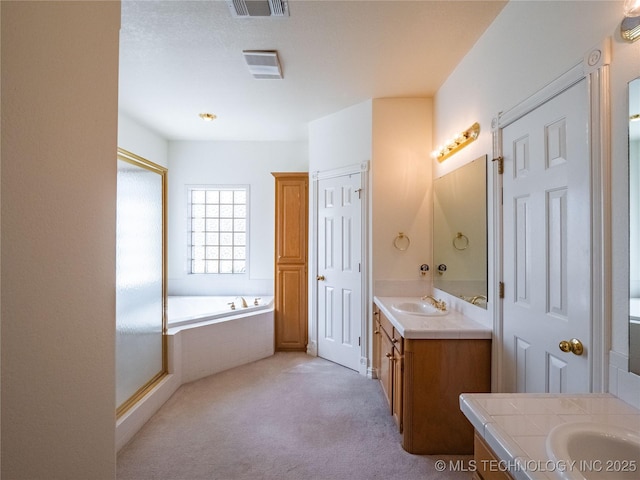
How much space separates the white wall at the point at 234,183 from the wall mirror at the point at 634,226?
12.1ft

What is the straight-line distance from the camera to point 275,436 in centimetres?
207

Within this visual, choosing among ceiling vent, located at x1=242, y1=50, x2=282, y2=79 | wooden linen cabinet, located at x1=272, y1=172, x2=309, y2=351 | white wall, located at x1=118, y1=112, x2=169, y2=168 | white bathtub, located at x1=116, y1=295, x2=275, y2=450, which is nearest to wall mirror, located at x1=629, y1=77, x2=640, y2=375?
ceiling vent, located at x1=242, y1=50, x2=282, y2=79

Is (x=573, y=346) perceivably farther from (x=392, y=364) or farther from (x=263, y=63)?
(x=263, y=63)

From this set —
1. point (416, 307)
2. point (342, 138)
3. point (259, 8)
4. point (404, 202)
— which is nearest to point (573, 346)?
point (416, 307)

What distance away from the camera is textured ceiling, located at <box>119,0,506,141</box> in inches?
72.6

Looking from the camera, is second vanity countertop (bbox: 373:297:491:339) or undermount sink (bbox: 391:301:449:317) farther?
undermount sink (bbox: 391:301:449:317)

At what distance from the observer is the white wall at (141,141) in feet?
11.3

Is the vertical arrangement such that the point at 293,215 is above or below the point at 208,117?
below

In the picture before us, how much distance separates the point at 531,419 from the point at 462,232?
5.09 feet

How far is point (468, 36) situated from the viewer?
6.70 feet

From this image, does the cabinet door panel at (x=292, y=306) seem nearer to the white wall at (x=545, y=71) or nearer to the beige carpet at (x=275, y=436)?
the beige carpet at (x=275, y=436)

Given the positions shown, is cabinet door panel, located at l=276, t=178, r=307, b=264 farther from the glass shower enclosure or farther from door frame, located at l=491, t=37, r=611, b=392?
door frame, located at l=491, t=37, r=611, b=392

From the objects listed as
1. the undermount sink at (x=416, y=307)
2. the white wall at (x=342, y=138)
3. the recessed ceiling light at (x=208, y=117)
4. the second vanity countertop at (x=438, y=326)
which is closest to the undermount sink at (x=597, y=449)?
the second vanity countertop at (x=438, y=326)

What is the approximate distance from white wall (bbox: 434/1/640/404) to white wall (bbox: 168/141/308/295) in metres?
2.58
